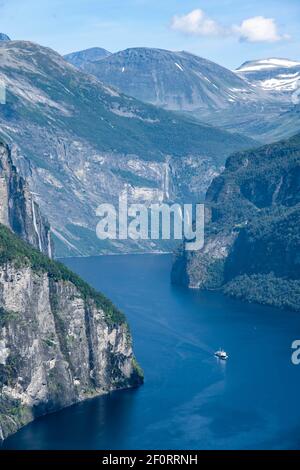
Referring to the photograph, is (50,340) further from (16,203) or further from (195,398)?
(16,203)

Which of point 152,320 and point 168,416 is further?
point 152,320

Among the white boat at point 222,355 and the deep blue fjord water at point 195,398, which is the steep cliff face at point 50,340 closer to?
the deep blue fjord water at point 195,398

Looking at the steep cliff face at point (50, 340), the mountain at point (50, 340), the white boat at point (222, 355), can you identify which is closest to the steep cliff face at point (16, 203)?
the white boat at point (222, 355)

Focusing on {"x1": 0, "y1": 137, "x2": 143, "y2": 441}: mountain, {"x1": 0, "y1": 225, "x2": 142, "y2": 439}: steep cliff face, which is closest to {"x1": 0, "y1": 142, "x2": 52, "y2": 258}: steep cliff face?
{"x1": 0, "y1": 137, "x2": 143, "y2": 441}: mountain

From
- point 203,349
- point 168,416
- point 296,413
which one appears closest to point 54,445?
point 168,416

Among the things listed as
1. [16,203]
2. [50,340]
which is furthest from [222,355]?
[16,203]
